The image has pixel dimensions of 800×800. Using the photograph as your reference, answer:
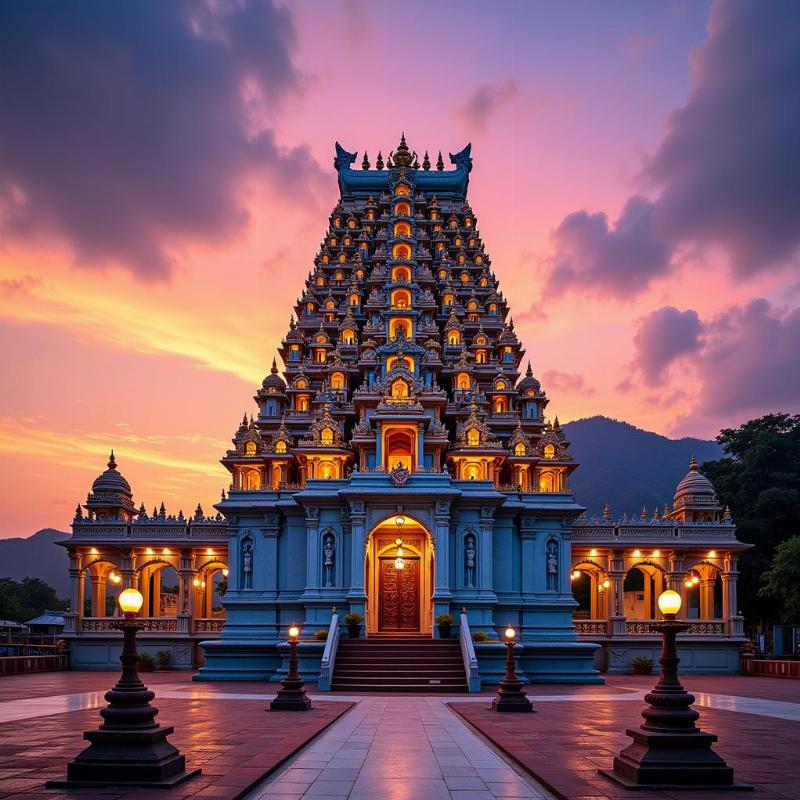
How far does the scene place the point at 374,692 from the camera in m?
30.8

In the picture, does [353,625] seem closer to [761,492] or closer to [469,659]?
[469,659]

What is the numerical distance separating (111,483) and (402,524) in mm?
19333

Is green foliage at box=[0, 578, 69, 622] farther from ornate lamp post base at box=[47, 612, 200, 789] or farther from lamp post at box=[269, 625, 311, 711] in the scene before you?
ornate lamp post base at box=[47, 612, 200, 789]

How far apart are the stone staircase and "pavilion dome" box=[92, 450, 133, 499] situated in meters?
21.0

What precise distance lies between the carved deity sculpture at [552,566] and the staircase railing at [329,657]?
10838mm

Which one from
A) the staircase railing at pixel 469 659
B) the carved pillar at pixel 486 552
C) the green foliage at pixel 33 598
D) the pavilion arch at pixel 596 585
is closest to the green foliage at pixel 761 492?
the pavilion arch at pixel 596 585

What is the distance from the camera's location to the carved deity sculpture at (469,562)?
38000 mm

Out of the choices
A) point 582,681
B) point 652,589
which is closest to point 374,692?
point 582,681

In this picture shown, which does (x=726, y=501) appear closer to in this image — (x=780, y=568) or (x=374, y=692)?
(x=780, y=568)

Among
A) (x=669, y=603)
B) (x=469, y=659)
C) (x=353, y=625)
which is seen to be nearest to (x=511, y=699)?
(x=469, y=659)

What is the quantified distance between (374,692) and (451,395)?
21.7m

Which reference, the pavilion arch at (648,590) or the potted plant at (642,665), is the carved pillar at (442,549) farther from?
the pavilion arch at (648,590)

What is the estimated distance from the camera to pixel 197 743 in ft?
53.1

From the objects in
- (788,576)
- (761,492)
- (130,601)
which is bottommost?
(130,601)
